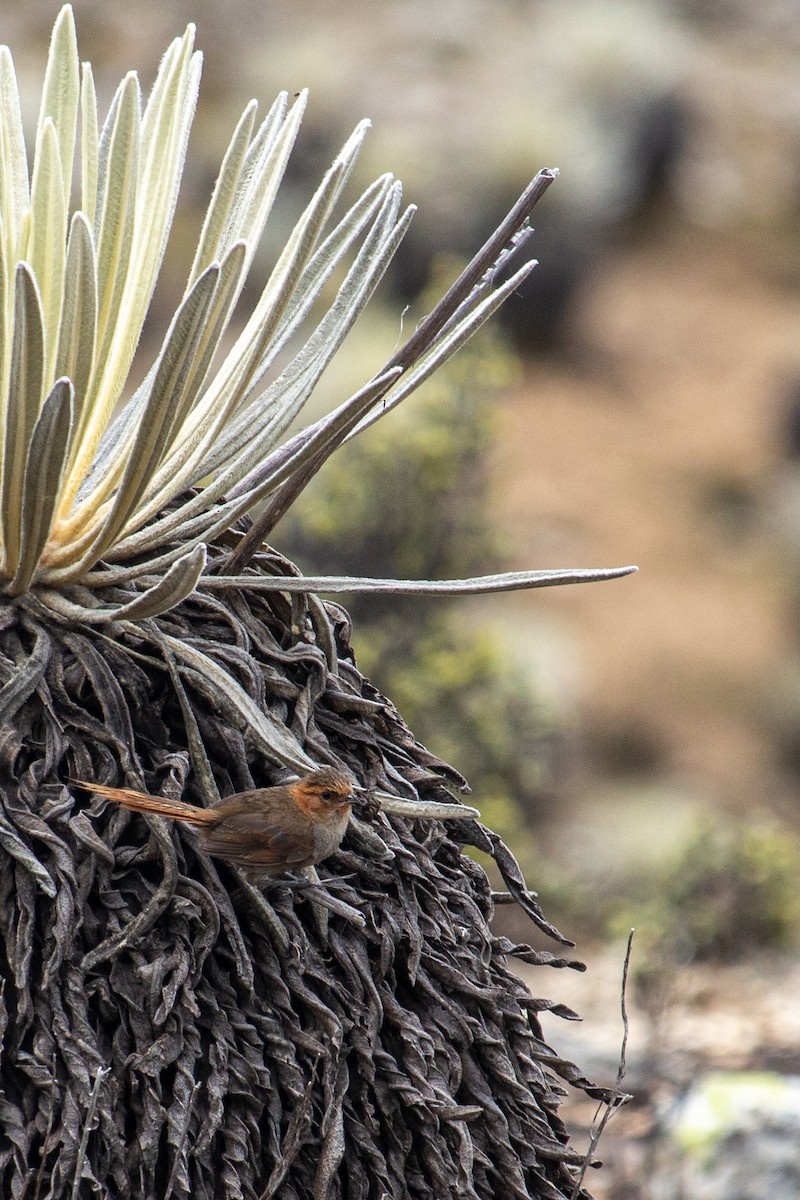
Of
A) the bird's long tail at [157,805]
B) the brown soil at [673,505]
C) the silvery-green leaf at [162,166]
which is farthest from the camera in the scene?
the brown soil at [673,505]

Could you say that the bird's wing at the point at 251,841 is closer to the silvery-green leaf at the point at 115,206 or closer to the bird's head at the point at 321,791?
the bird's head at the point at 321,791

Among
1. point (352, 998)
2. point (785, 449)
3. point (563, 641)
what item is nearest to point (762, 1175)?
point (352, 998)

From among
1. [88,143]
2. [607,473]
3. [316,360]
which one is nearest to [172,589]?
[316,360]

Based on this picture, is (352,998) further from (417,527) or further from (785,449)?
(785,449)

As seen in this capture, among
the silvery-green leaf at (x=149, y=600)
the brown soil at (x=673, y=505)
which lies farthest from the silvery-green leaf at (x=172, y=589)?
the brown soil at (x=673, y=505)

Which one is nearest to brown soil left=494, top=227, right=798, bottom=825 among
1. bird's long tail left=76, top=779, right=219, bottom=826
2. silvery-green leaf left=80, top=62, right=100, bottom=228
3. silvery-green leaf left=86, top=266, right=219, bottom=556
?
silvery-green leaf left=80, top=62, right=100, bottom=228

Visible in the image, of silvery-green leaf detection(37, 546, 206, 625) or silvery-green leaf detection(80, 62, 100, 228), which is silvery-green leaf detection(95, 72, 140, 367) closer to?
silvery-green leaf detection(80, 62, 100, 228)
